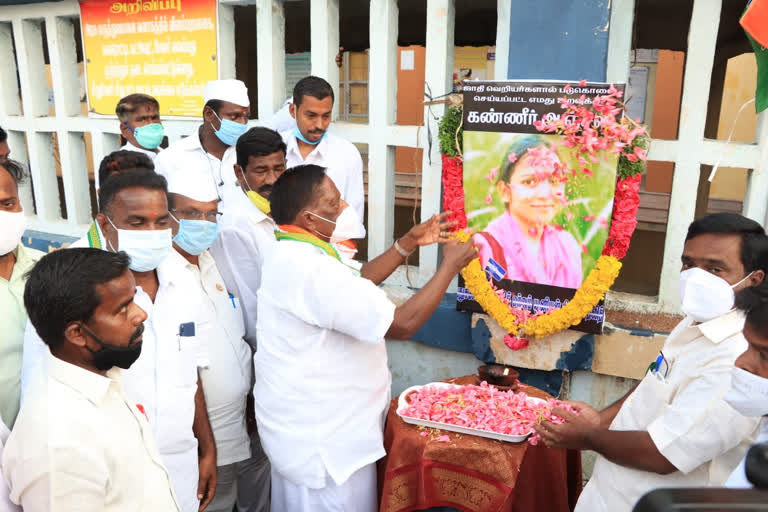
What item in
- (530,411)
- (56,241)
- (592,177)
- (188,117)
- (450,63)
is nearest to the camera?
(530,411)

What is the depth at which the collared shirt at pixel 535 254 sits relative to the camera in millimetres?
3269

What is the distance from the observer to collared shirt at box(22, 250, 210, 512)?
2.29 metres

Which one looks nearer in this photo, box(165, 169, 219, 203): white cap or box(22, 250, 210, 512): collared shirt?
box(22, 250, 210, 512): collared shirt

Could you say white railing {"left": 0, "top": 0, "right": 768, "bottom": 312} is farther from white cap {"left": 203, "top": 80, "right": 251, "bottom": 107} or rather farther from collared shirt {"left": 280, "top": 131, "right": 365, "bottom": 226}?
white cap {"left": 203, "top": 80, "right": 251, "bottom": 107}

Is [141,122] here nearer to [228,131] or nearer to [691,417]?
[228,131]

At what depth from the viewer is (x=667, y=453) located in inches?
70.8

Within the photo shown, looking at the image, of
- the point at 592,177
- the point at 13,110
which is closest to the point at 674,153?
the point at 592,177

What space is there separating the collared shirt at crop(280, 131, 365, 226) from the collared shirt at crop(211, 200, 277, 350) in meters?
0.70

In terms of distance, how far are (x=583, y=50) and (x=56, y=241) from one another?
4620mm

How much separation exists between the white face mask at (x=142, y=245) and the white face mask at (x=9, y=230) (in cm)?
41

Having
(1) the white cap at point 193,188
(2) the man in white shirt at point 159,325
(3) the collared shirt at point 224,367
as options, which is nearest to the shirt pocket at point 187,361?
(2) the man in white shirt at point 159,325

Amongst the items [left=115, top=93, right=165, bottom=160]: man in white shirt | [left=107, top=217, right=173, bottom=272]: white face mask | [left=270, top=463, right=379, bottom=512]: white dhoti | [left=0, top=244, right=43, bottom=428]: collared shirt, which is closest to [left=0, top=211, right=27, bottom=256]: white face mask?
[left=0, top=244, right=43, bottom=428]: collared shirt

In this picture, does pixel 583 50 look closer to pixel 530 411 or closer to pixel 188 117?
pixel 530 411

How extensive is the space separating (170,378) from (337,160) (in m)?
1.94
